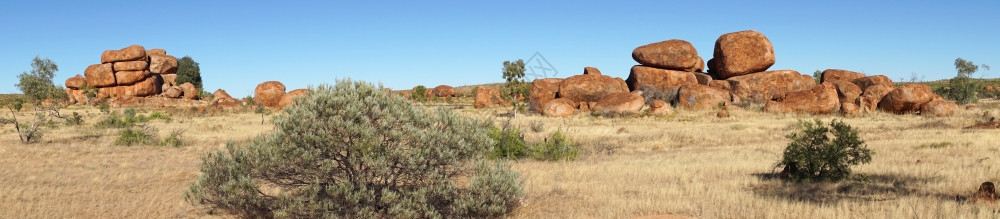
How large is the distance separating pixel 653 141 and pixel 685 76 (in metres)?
29.9

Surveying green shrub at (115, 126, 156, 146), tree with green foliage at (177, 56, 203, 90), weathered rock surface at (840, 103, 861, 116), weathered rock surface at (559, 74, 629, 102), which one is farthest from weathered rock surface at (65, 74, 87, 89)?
weathered rock surface at (840, 103, 861, 116)

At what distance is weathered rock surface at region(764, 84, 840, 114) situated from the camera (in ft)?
120

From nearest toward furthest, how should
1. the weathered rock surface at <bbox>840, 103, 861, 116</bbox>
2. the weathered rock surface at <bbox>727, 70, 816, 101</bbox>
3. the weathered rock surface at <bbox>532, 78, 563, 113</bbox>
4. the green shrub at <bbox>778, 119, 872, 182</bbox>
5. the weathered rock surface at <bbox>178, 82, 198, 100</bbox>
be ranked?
the green shrub at <bbox>778, 119, 872, 182</bbox> < the weathered rock surface at <bbox>840, 103, 861, 116</bbox> < the weathered rock surface at <bbox>727, 70, 816, 101</bbox> < the weathered rock surface at <bbox>532, 78, 563, 113</bbox> < the weathered rock surface at <bbox>178, 82, 198, 100</bbox>

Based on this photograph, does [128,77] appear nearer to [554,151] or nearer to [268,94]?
[268,94]

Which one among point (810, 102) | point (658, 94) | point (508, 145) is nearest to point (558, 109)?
point (658, 94)

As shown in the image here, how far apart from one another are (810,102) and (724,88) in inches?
374

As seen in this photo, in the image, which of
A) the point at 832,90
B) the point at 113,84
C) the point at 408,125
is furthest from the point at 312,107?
the point at 113,84

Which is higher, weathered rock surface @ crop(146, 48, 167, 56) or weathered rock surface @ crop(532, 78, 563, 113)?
weathered rock surface @ crop(146, 48, 167, 56)

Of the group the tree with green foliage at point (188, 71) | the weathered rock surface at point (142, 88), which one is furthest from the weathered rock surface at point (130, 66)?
the tree with green foliage at point (188, 71)

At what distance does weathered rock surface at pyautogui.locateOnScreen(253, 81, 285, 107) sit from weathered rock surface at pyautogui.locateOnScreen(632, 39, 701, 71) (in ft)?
103

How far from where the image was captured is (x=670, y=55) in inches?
1973

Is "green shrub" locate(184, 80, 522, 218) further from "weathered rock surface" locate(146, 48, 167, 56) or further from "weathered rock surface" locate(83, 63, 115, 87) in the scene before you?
"weathered rock surface" locate(146, 48, 167, 56)

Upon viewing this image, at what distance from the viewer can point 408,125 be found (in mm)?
8109

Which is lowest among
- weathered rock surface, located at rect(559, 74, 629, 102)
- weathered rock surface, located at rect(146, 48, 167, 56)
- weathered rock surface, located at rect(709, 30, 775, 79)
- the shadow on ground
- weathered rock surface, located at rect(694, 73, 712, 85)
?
the shadow on ground
